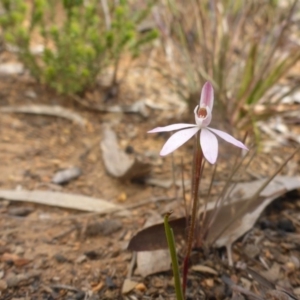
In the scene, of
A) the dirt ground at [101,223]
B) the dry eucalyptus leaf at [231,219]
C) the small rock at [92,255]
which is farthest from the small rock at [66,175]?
the dry eucalyptus leaf at [231,219]

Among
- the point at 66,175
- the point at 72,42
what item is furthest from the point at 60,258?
the point at 72,42

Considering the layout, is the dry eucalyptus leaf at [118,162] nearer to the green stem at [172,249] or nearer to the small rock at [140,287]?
the small rock at [140,287]

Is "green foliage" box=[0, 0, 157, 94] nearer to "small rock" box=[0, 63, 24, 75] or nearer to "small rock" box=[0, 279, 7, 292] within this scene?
"small rock" box=[0, 63, 24, 75]

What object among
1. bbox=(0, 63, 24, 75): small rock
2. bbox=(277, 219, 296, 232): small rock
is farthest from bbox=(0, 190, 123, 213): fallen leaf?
bbox=(0, 63, 24, 75): small rock

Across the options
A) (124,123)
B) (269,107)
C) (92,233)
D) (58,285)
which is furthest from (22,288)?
(269,107)

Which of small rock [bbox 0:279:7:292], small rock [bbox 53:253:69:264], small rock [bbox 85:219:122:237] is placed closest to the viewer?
small rock [bbox 0:279:7:292]

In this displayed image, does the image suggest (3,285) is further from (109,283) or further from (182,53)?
(182,53)
